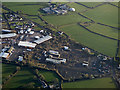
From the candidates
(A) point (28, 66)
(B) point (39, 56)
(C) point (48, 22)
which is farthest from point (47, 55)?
(C) point (48, 22)

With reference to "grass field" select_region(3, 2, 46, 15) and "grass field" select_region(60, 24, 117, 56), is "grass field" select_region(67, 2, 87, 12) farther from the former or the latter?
"grass field" select_region(60, 24, 117, 56)

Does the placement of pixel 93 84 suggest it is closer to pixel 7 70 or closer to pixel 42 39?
pixel 7 70

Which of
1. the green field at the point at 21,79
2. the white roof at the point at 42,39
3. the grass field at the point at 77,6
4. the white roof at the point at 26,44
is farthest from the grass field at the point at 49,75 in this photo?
the grass field at the point at 77,6

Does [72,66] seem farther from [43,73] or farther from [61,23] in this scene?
[61,23]

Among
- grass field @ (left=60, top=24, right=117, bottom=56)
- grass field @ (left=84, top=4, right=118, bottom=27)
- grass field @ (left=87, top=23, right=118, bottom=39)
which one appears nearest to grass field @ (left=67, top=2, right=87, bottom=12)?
grass field @ (left=84, top=4, right=118, bottom=27)

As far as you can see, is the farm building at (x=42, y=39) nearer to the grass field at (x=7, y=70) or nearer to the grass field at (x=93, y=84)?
the grass field at (x=7, y=70)

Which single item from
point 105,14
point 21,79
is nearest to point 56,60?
point 21,79
